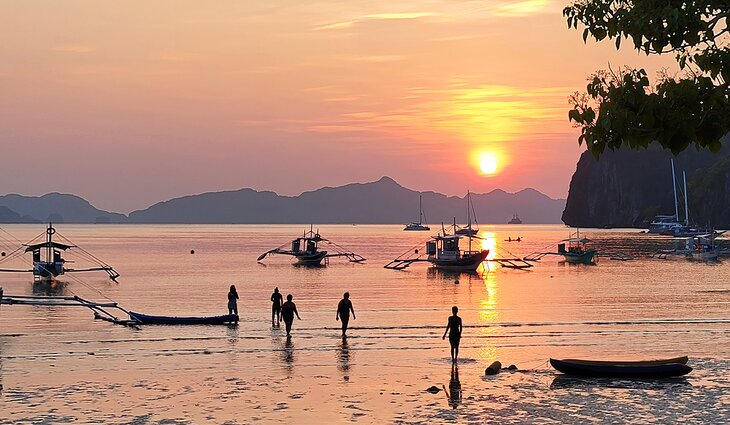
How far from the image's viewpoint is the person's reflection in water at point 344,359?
30.4 meters

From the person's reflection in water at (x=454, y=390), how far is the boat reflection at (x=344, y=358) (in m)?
3.42

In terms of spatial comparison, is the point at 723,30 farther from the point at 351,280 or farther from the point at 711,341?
the point at 351,280

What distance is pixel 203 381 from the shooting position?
1140 inches

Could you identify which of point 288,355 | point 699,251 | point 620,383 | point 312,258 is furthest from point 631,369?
point 699,251

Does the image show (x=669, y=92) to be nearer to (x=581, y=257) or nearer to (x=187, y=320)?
(x=187, y=320)

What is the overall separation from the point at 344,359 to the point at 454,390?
7.73 m

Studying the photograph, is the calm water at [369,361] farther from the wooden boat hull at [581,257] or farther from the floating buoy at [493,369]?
the wooden boat hull at [581,257]

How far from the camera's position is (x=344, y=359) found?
33906 millimetres

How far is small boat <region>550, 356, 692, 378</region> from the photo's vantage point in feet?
93.1

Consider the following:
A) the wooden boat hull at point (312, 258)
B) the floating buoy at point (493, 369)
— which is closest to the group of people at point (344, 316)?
the floating buoy at point (493, 369)

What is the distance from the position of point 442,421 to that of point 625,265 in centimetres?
10711

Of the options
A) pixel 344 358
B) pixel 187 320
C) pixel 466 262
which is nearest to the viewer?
pixel 344 358

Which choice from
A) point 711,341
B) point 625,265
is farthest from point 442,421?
point 625,265

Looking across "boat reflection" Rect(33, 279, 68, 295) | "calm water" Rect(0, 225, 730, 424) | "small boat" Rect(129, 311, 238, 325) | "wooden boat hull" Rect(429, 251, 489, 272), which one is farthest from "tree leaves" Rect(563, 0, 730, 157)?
"wooden boat hull" Rect(429, 251, 489, 272)
